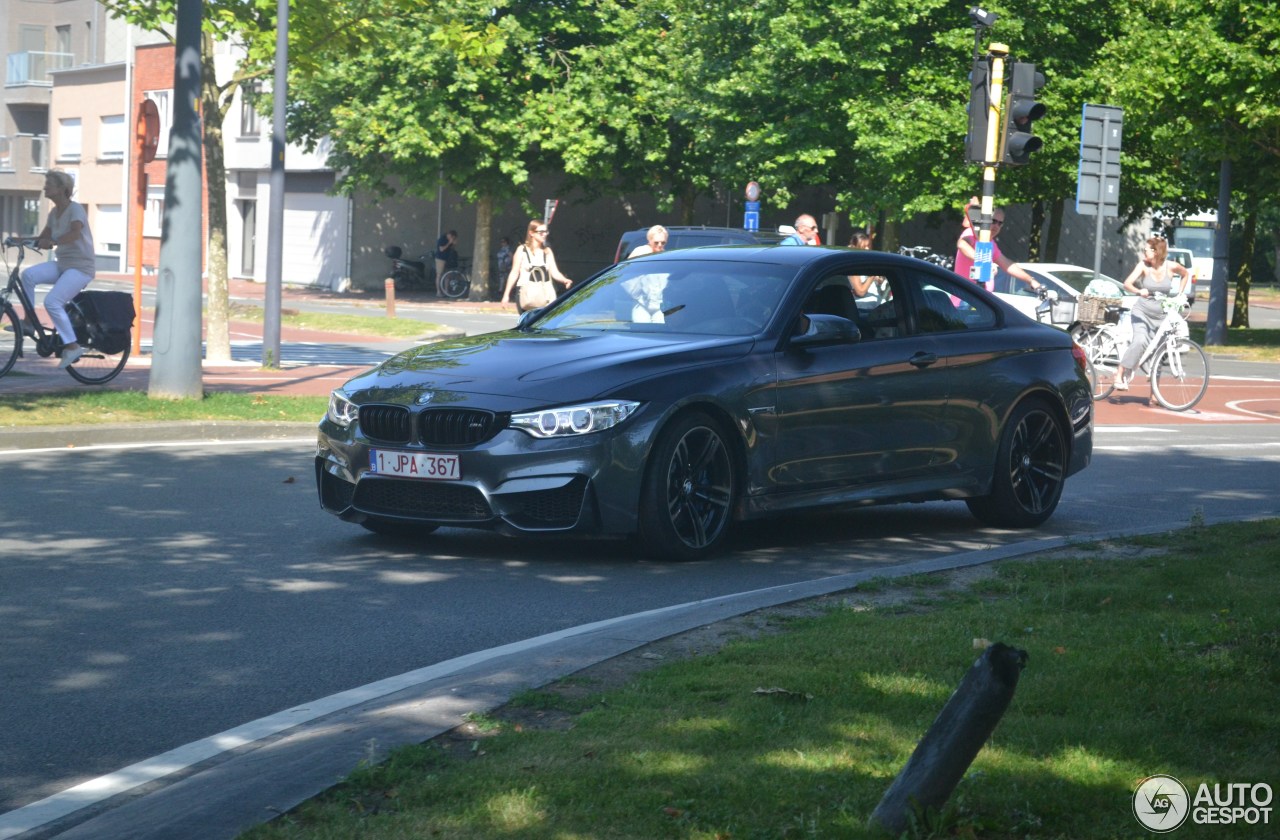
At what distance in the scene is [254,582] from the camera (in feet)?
25.5

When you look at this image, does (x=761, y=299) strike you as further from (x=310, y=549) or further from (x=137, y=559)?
(x=137, y=559)

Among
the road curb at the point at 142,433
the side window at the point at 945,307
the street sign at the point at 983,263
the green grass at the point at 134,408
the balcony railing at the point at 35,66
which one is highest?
the balcony railing at the point at 35,66

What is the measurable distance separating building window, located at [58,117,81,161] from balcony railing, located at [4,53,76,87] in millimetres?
3100

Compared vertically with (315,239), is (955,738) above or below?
below

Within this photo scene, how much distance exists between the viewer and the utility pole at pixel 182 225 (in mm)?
14422

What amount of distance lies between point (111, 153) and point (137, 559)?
2374 inches

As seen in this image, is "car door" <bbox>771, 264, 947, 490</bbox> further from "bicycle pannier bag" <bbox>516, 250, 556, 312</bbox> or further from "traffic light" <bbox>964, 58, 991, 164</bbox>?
"bicycle pannier bag" <bbox>516, 250, 556, 312</bbox>

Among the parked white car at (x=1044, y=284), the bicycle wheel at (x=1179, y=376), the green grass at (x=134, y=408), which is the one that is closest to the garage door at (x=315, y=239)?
the parked white car at (x=1044, y=284)

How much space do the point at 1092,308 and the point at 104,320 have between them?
455 inches

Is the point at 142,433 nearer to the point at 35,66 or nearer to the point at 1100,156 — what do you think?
the point at 1100,156

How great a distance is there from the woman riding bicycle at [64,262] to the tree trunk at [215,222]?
12.1 ft

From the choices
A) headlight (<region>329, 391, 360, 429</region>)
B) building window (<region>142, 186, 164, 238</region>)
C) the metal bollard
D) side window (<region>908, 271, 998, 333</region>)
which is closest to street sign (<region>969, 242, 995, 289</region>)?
side window (<region>908, 271, 998, 333</region>)

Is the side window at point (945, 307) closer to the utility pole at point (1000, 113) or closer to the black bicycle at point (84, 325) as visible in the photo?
the utility pole at point (1000, 113)

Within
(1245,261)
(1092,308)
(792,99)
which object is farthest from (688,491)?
(1245,261)
